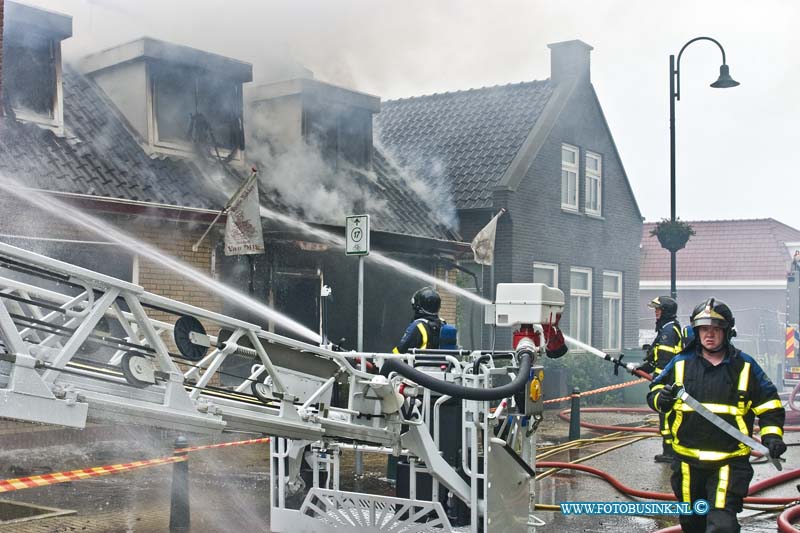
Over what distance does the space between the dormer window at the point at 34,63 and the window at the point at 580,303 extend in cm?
1109

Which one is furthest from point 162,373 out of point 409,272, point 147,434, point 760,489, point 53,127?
point 409,272

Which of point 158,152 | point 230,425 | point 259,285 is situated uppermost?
point 158,152

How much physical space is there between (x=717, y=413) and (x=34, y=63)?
29.6 feet

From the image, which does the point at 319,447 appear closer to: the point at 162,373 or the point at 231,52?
the point at 162,373

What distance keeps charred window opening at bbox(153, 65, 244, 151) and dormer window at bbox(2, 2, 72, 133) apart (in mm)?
1355

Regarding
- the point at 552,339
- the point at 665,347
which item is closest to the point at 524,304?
the point at 552,339

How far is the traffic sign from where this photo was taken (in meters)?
9.27

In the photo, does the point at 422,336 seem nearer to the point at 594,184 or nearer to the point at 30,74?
the point at 30,74

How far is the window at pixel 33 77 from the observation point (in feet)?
35.6

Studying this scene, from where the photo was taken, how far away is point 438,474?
546 centimetres

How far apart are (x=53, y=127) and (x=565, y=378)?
870 centimetres

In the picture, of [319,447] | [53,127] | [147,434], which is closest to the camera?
[319,447]

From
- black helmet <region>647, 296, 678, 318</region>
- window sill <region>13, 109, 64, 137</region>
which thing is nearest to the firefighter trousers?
black helmet <region>647, 296, 678, 318</region>

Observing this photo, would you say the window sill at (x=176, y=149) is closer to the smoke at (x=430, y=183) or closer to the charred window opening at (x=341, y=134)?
the charred window opening at (x=341, y=134)
